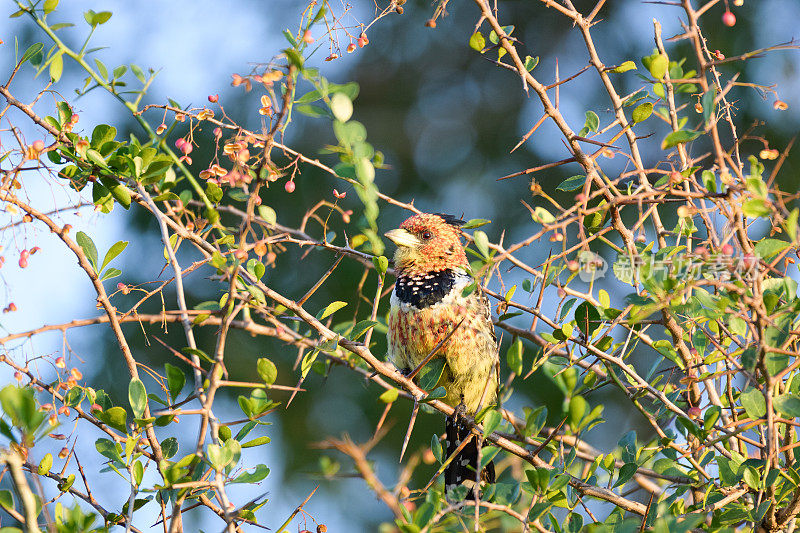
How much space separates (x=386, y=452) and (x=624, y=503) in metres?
3.92

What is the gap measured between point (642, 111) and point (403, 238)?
5.02 ft

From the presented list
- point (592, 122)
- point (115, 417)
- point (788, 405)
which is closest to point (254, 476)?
point (115, 417)

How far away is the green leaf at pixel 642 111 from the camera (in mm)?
2160

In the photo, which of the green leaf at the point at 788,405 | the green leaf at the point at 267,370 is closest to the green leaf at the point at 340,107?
the green leaf at the point at 267,370

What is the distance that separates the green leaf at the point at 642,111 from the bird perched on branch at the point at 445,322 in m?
1.19

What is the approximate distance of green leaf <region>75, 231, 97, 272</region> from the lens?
2.08 m

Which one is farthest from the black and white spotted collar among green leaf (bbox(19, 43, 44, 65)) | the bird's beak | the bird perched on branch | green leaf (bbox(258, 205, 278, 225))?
green leaf (bbox(19, 43, 44, 65))

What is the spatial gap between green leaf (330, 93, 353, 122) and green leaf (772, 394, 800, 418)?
115 cm

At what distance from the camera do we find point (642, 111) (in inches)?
86.1

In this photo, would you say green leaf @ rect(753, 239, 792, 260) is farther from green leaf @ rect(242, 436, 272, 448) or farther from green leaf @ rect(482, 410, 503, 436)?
green leaf @ rect(242, 436, 272, 448)

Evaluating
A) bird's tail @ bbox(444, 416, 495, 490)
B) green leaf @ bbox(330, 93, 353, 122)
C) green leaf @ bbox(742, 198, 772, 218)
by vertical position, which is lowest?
bird's tail @ bbox(444, 416, 495, 490)

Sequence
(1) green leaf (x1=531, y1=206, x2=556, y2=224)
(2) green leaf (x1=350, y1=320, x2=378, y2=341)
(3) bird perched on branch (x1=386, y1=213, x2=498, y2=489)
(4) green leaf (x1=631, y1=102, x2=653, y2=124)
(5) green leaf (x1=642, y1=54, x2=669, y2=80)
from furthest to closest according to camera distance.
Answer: (3) bird perched on branch (x1=386, y1=213, x2=498, y2=489)
(4) green leaf (x1=631, y1=102, x2=653, y2=124)
(2) green leaf (x1=350, y1=320, x2=378, y2=341)
(5) green leaf (x1=642, y1=54, x2=669, y2=80)
(1) green leaf (x1=531, y1=206, x2=556, y2=224)

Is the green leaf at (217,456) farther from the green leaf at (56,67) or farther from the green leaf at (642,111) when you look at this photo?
the green leaf at (642,111)

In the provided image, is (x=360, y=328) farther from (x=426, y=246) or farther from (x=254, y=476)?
(x=426, y=246)
